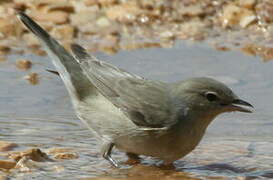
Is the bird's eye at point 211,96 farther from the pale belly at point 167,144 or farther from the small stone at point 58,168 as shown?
the small stone at point 58,168

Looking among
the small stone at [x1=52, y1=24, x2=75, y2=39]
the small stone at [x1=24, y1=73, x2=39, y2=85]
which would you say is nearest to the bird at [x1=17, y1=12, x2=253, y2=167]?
the small stone at [x1=24, y1=73, x2=39, y2=85]

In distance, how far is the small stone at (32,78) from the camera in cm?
915

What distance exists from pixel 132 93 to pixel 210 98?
0.76m


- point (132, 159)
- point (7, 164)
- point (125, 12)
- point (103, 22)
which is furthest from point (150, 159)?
point (125, 12)

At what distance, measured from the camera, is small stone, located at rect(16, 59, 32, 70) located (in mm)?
9594

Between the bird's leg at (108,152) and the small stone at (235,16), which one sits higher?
the small stone at (235,16)

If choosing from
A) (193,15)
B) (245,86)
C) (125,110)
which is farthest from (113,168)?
(193,15)

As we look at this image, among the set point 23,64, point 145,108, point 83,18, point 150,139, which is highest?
point 83,18

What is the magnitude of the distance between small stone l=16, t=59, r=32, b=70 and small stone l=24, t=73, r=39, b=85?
0.87ft

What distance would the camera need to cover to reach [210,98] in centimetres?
692

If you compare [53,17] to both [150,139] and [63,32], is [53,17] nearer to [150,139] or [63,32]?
[63,32]

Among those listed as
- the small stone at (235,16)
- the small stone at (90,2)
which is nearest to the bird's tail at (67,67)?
the small stone at (90,2)

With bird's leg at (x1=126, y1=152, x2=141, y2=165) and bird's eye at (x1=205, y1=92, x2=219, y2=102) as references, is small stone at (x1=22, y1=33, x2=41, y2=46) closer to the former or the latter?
bird's leg at (x1=126, y1=152, x2=141, y2=165)

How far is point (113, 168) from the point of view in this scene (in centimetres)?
688
